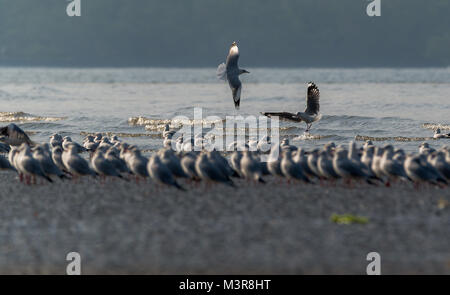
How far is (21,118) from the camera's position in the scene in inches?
1975

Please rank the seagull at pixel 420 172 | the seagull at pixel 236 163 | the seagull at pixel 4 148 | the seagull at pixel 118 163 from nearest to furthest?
the seagull at pixel 420 172
the seagull at pixel 236 163
the seagull at pixel 118 163
the seagull at pixel 4 148

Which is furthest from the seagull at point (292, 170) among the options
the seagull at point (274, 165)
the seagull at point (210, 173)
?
the seagull at point (210, 173)

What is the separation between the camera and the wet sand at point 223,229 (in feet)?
38.1

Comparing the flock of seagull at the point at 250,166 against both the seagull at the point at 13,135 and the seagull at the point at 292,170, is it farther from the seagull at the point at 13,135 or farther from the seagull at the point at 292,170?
the seagull at the point at 13,135

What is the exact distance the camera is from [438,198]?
16.9 metres

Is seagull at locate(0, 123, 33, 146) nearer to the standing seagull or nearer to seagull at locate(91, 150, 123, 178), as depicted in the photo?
the standing seagull

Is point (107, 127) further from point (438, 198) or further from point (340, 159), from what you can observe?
point (438, 198)

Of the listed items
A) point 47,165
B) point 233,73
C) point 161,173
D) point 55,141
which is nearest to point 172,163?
point 161,173

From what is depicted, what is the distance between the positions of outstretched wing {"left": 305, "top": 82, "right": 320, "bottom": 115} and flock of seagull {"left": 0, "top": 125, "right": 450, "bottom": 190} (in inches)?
292

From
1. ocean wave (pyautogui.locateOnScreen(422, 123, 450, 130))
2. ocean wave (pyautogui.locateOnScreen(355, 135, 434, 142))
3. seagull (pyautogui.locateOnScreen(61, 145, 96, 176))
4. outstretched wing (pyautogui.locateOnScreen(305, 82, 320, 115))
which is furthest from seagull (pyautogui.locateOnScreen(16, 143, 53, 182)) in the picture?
ocean wave (pyautogui.locateOnScreen(422, 123, 450, 130))

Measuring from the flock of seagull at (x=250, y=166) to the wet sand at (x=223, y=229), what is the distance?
0.36m

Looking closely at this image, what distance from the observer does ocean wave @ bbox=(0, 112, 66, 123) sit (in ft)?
159

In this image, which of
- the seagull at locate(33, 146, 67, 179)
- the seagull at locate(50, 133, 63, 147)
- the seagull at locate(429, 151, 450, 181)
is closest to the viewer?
the seagull at locate(429, 151, 450, 181)

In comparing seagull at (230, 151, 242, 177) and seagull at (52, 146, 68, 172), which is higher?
seagull at (52, 146, 68, 172)
